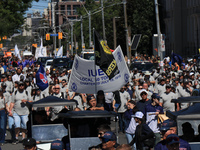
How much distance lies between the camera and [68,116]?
9.23 meters

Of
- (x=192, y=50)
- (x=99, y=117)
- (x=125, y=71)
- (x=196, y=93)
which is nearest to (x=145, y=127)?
(x=99, y=117)

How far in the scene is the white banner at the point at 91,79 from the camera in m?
14.5

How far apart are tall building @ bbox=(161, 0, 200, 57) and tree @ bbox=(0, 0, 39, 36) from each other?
15084 mm

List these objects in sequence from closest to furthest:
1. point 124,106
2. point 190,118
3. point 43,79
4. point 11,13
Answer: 1. point 190,118
2. point 124,106
3. point 43,79
4. point 11,13

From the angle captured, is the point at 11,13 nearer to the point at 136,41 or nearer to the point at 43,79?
the point at 136,41

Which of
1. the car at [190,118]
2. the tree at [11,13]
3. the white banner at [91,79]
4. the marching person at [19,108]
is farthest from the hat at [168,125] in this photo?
the tree at [11,13]

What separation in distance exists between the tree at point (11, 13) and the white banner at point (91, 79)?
3560 centimetres

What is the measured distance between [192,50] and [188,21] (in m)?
3.72

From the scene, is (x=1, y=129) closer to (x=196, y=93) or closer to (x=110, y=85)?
(x=110, y=85)

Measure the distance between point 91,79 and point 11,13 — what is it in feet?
131

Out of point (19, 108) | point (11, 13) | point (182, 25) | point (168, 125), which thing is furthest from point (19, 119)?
point (182, 25)

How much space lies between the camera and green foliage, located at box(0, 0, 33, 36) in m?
50.9

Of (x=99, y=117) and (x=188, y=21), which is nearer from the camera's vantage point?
(x=99, y=117)

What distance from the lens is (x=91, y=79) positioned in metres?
14.8
